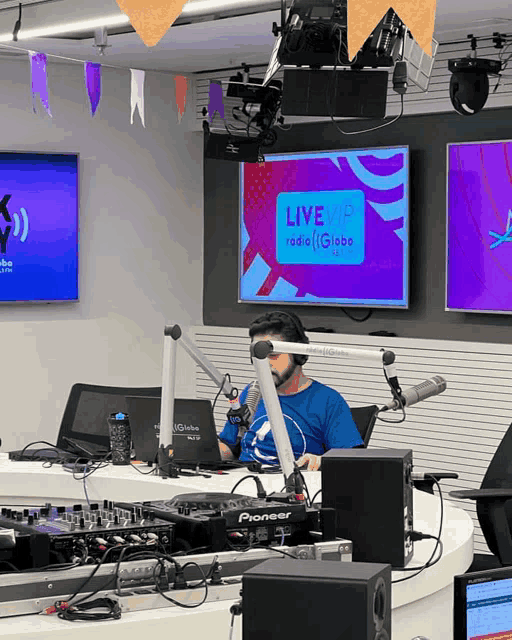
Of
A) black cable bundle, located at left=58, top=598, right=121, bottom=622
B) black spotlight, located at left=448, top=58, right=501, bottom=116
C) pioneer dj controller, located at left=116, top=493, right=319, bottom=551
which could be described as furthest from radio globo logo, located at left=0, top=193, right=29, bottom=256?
black cable bundle, located at left=58, top=598, right=121, bottom=622

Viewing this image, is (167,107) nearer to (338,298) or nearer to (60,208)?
(60,208)

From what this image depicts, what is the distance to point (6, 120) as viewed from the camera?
7.21 metres

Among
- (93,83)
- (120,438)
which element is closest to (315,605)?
(120,438)

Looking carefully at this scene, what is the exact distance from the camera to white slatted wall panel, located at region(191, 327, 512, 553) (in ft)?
20.6

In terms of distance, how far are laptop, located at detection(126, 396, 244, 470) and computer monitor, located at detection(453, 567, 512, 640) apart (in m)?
2.26

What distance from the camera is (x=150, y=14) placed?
179 centimetres

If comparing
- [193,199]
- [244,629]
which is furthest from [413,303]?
[244,629]

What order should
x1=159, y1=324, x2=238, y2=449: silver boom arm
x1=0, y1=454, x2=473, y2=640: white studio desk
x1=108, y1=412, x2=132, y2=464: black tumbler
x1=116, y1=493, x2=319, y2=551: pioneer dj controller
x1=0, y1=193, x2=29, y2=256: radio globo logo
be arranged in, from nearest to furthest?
1. x1=0, y1=454, x2=473, y2=640: white studio desk
2. x1=116, y1=493, x2=319, y2=551: pioneer dj controller
3. x1=159, y1=324, x2=238, y2=449: silver boom arm
4. x1=108, y1=412, x2=132, y2=464: black tumbler
5. x1=0, y1=193, x2=29, y2=256: radio globo logo

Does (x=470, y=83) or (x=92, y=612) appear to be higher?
(x=470, y=83)

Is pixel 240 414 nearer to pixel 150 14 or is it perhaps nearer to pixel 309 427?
pixel 309 427

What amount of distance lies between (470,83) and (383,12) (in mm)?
4221

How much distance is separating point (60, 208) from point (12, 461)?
2946 millimetres

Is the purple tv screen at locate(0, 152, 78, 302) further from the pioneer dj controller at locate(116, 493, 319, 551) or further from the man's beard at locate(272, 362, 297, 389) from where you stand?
the pioneer dj controller at locate(116, 493, 319, 551)

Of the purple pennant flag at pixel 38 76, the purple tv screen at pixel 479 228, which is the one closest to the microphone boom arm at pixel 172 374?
the purple pennant flag at pixel 38 76
